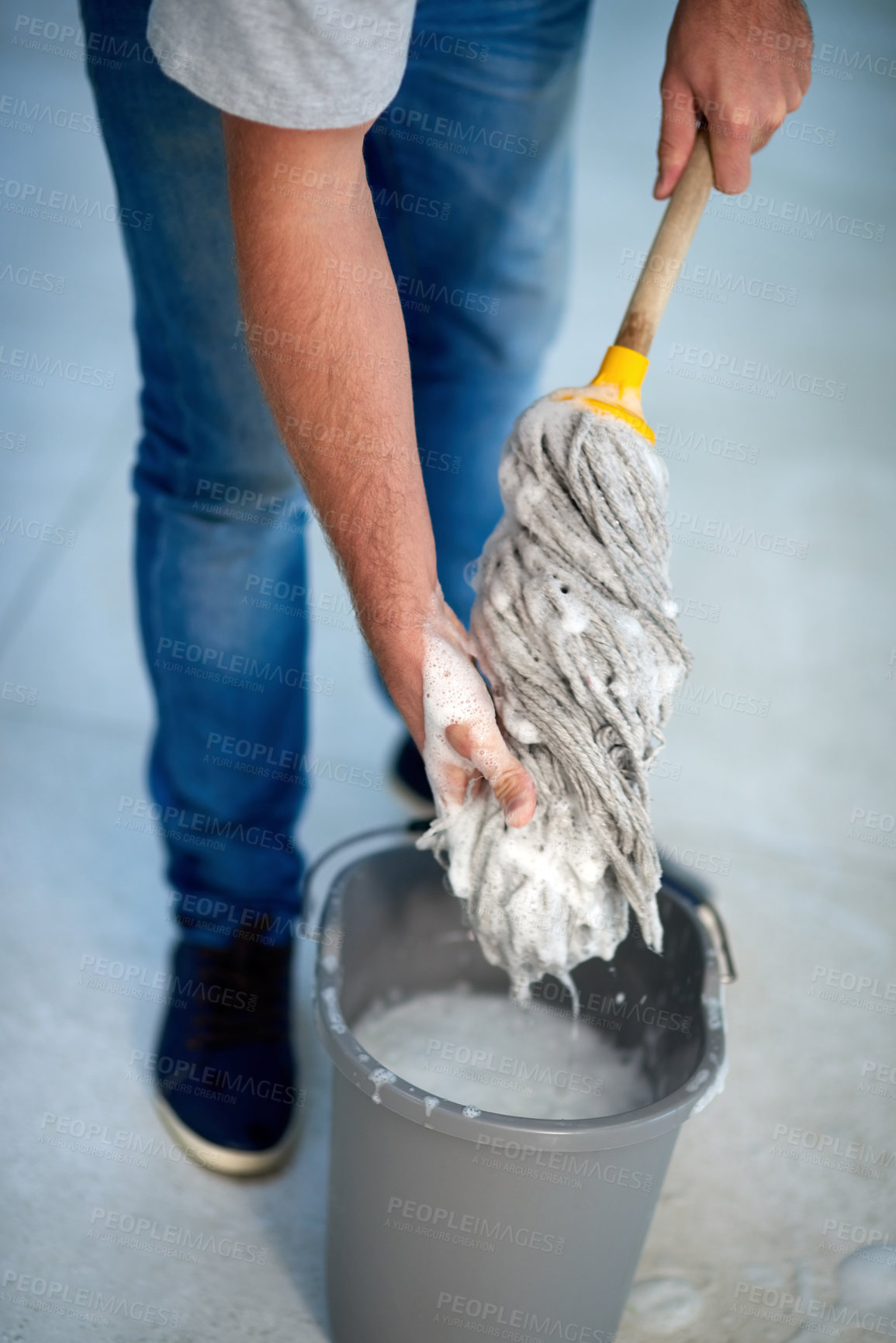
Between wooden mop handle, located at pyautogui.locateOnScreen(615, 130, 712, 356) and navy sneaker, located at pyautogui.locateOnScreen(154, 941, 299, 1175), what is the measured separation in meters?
0.67

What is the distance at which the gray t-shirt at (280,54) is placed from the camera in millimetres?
583

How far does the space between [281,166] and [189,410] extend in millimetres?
349

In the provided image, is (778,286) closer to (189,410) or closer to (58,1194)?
(189,410)

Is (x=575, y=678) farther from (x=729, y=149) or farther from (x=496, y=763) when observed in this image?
(x=729, y=149)

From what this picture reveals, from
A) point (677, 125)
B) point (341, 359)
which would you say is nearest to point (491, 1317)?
point (341, 359)

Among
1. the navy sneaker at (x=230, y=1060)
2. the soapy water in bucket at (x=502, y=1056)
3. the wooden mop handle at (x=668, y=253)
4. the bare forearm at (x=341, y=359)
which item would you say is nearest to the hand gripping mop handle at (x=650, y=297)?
the wooden mop handle at (x=668, y=253)

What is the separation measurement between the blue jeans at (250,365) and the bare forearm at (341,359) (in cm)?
24

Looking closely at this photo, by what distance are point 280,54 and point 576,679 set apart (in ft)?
1.29

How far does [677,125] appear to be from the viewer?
839 mm

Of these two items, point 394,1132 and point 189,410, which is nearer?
point 394,1132

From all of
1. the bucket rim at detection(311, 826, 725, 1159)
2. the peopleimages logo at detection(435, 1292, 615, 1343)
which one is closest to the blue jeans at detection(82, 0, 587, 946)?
the bucket rim at detection(311, 826, 725, 1159)

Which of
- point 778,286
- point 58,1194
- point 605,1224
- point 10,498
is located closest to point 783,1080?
point 605,1224

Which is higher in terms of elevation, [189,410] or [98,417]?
[189,410]

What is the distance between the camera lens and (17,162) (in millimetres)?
2828
